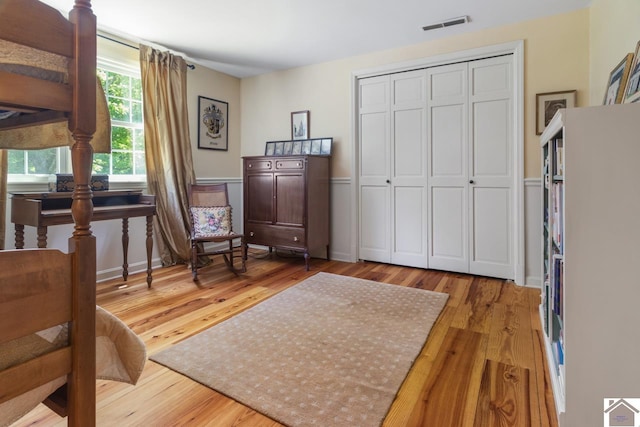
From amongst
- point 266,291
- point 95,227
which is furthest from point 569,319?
point 95,227

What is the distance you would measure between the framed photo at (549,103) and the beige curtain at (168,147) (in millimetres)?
3530

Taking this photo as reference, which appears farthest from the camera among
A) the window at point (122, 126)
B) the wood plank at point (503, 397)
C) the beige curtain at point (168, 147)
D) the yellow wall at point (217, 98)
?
the yellow wall at point (217, 98)

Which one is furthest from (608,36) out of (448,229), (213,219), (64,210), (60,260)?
(64,210)

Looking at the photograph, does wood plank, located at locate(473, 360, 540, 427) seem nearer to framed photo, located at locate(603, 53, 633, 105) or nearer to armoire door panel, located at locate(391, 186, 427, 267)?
framed photo, located at locate(603, 53, 633, 105)

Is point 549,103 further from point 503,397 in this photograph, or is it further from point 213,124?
point 213,124

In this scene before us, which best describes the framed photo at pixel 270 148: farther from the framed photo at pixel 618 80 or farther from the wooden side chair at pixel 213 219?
the framed photo at pixel 618 80

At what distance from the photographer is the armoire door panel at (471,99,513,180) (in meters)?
3.09

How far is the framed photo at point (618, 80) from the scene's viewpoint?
1770 millimetres

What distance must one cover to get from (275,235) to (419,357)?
89.0 inches

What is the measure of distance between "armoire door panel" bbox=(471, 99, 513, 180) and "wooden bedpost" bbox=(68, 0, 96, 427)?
3.17m

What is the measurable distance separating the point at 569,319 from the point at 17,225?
3.32 metres

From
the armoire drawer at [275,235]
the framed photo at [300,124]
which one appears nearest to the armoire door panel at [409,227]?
the armoire drawer at [275,235]

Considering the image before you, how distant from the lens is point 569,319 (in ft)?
3.84

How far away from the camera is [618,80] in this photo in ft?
6.23
